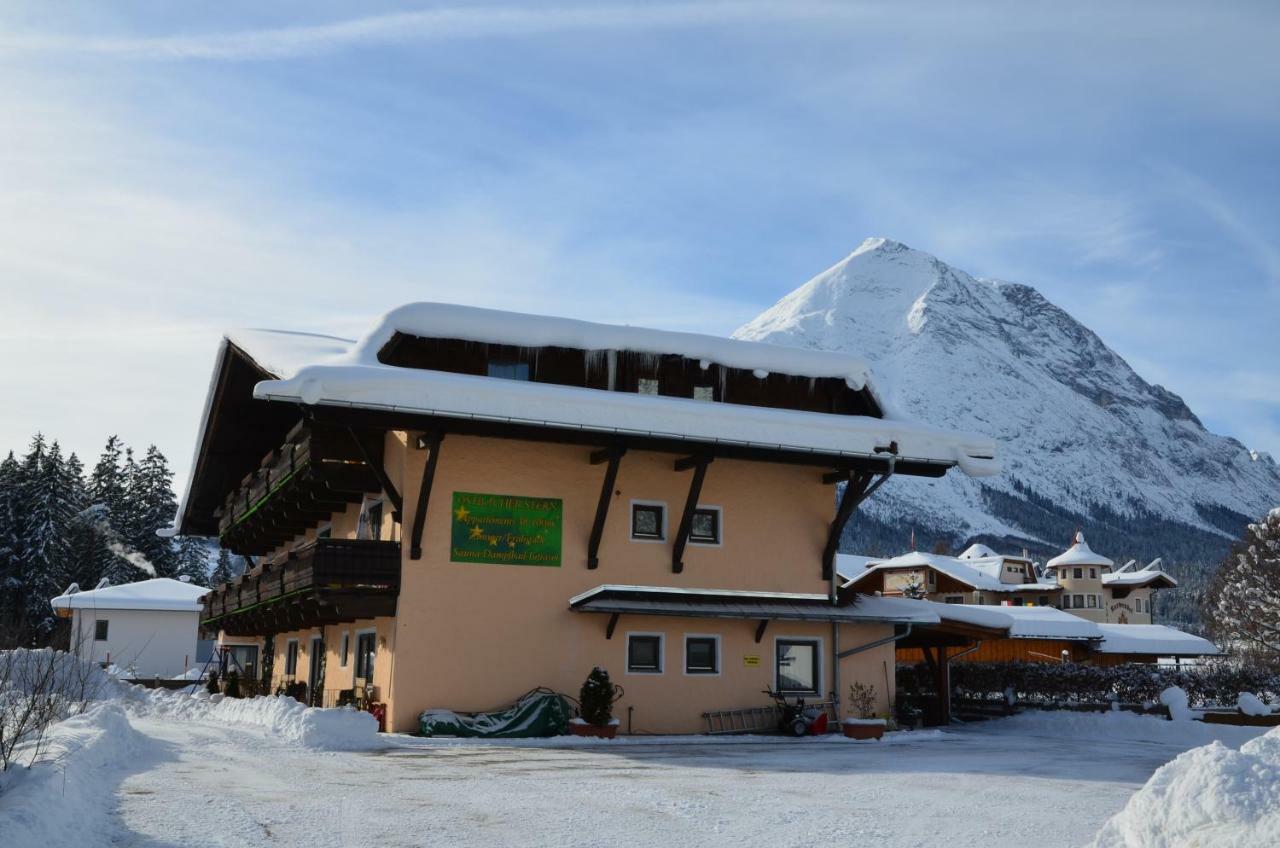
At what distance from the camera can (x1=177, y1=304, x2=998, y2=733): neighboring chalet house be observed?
24.0 metres

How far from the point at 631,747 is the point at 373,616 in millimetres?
6323

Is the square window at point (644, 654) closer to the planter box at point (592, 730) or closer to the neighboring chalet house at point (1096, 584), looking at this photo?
the planter box at point (592, 730)

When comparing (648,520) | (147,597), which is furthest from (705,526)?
(147,597)

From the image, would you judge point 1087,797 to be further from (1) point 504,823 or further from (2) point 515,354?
(2) point 515,354

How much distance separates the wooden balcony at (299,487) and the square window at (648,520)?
5599 mm

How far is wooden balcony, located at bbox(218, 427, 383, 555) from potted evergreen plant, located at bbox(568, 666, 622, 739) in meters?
6.06

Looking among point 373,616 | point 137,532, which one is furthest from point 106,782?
point 137,532

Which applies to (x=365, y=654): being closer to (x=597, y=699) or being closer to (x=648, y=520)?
(x=597, y=699)

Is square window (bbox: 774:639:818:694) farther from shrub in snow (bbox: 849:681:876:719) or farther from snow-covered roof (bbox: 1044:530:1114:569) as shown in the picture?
snow-covered roof (bbox: 1044:530:1114:569)

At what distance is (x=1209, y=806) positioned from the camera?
8492 mm

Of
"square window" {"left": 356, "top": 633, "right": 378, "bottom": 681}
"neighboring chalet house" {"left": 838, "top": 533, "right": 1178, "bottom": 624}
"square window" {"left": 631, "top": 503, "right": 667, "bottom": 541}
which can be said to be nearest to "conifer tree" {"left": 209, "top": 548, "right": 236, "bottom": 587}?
"square window" {"left": 356, "top": 633, "right": 378, "bottom": 681}

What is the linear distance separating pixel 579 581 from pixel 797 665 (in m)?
5.82

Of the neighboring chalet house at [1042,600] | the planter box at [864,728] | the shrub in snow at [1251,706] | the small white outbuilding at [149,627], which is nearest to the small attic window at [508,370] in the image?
the neighboring chalet house at [1042,600]

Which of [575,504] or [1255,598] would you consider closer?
[575,504]
